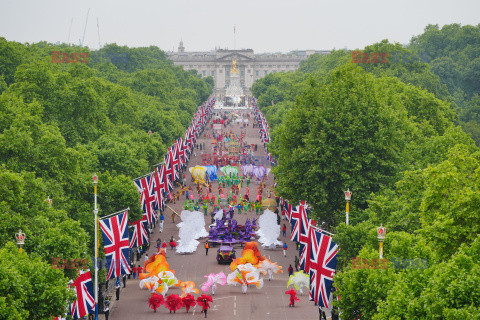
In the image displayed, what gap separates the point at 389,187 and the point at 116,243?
18.8 metres

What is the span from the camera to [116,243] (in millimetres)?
46406

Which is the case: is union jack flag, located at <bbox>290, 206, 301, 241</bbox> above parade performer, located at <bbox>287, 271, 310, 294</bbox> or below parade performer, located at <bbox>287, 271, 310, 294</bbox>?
above

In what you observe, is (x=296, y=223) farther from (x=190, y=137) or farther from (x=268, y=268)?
(x=190, y=137)

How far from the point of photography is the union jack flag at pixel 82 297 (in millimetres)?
41250

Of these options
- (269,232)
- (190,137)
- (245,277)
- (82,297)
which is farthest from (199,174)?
(82,297)

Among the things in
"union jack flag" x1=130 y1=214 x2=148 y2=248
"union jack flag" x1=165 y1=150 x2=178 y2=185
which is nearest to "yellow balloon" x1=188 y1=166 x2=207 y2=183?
"union jack flag" x1=165 y1=150 x2=178 y2=185

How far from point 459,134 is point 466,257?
114 feet

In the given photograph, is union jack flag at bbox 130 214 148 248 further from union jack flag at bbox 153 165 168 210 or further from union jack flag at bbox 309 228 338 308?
union jack flag at bbox 309 228 338 308

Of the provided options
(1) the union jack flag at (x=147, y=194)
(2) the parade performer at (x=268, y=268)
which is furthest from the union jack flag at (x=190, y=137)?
(2) the parade performer at (x=268, y=268)

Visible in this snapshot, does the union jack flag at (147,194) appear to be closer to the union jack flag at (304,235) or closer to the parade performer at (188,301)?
the parade performer at (188,301)

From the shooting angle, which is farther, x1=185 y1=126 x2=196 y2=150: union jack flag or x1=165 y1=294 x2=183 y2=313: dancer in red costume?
x1=185 y1=126 x2=196 y2=150: union jack flag

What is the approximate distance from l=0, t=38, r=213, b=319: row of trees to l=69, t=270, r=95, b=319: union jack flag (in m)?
1.44

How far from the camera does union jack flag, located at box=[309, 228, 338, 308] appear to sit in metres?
41.8

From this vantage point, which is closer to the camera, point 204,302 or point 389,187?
point 204,302
